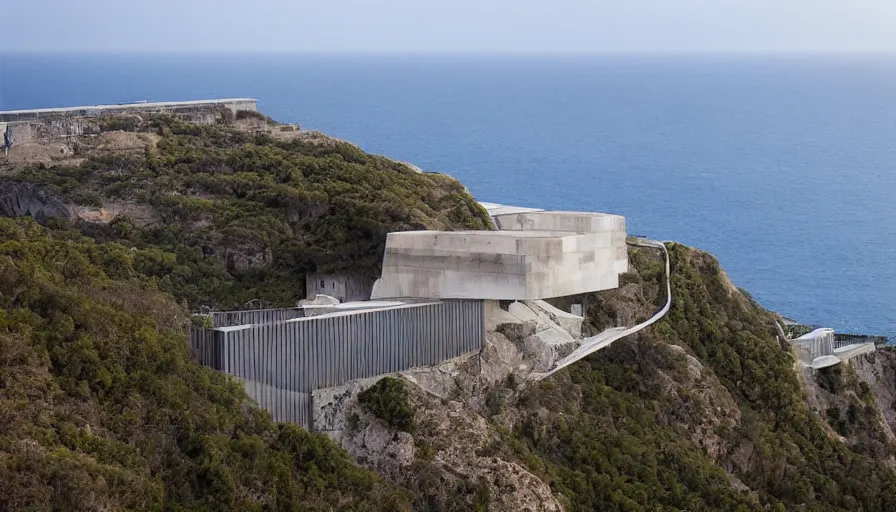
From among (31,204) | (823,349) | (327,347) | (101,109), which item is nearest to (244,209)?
(31,204)

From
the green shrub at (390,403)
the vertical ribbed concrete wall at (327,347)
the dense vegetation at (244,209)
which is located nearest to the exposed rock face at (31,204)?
the dense vegetation at (244,209)

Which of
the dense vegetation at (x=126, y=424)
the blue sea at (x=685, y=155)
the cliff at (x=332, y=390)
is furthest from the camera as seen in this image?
the blue sea at (x=685, y=155)

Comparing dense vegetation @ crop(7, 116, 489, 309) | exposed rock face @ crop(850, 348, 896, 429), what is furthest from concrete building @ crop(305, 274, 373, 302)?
exposed rock face @ crop(850, 348, 896, 429)

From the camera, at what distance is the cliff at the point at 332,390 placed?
64.6 feet

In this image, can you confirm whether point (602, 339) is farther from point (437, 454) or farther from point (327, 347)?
point (327, 347)

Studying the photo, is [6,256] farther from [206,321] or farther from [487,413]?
[487,413]

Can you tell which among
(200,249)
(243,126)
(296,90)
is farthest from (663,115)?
(200,249)

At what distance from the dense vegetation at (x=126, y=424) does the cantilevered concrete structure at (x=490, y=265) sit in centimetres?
648

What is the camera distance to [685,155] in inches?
4456

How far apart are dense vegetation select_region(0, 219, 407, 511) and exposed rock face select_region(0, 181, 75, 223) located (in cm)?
862

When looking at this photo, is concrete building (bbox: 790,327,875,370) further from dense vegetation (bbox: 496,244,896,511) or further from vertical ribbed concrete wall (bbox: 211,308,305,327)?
vertical ribbed concrete wall (bbox: 211,308,305,327)

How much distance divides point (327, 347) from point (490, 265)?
4.61 metres

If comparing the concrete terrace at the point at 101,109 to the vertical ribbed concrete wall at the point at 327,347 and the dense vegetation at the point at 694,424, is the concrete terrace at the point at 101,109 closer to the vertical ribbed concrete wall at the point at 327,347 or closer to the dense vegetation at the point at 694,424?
the dense vegetation at the point at 694,424

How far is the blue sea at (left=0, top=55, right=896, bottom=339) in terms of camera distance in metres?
71.8
